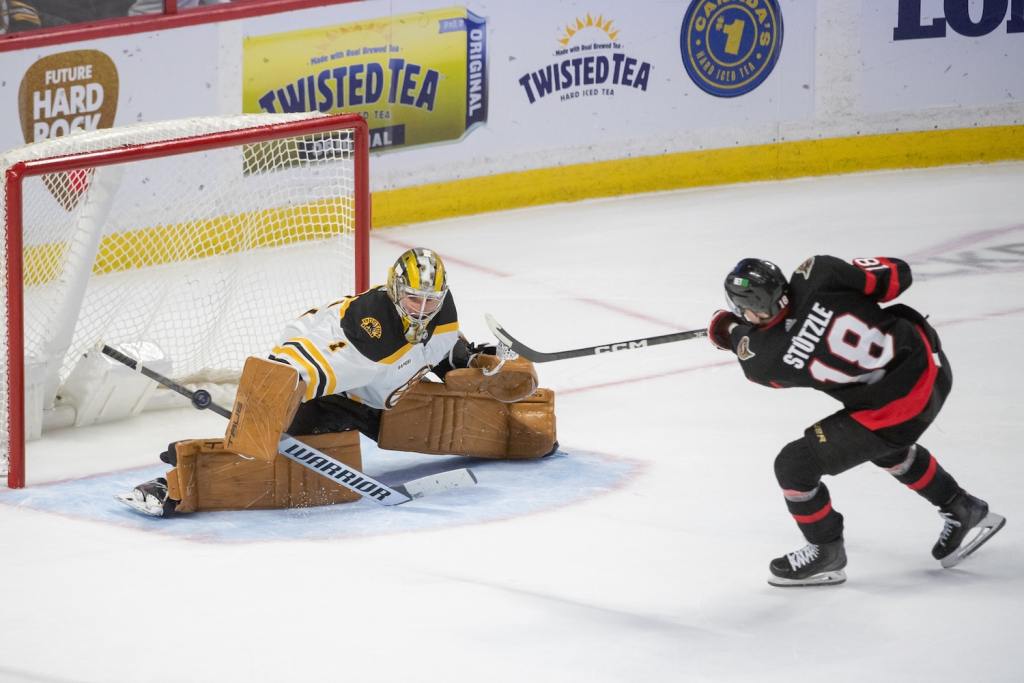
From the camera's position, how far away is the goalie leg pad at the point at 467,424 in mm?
5016

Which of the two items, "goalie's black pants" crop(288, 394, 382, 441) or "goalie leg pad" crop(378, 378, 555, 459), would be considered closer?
"goalie's black pants" crop(288, 394, 382, 441)

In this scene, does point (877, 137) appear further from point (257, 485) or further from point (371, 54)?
point (257, 485)

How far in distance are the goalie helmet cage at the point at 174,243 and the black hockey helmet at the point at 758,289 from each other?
1892mm

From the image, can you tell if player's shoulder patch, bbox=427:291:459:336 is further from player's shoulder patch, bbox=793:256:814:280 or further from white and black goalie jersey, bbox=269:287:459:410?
player's shoulder patch, bbox=793:256:814:280

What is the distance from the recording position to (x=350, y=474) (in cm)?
467

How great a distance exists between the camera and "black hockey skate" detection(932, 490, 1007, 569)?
416 centimetres

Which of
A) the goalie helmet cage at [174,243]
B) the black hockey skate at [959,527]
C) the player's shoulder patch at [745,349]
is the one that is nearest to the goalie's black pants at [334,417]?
the goalie helmet cage at [174,243]

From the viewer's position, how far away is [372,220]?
7859 mm

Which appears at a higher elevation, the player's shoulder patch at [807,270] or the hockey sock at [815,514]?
the player's shoulder patch at [807,270]

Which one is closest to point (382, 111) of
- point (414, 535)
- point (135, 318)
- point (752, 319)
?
point (135, 318)

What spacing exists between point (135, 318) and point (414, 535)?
5.78ft

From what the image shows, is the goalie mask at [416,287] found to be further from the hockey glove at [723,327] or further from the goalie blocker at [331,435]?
the hockey glove at [723,327]

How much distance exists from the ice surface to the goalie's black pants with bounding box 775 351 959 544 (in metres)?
0.18

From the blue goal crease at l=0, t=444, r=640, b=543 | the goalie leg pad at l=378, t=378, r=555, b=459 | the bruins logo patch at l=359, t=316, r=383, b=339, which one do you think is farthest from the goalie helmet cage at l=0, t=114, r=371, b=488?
the bruins logo patch at l=359, t=316, r=383, b=339
